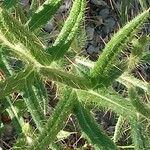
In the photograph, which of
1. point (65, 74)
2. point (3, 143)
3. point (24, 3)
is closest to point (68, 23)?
point (65, 74)

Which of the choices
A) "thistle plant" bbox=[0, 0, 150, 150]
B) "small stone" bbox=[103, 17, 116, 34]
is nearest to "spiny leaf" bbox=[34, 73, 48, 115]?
"thistle plant" bbox=[0, 0, 150, 150]

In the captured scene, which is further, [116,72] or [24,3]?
[24,3]

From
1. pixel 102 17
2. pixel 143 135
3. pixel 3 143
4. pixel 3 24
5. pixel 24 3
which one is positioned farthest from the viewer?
pixel 102 17

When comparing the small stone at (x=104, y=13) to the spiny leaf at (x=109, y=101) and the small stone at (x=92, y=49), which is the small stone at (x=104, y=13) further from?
the spiny leaf at (x=109, y=101)

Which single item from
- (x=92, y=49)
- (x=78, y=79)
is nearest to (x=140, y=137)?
(x=78, y=79)

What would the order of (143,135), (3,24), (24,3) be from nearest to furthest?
1. (3,24)
2. (143,135)
3. (24,3)

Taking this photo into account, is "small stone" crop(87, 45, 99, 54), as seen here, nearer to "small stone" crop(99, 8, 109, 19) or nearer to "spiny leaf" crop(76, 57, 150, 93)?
"small stone" crop(99, 8, 109, 19)

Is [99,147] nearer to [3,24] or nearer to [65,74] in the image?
[65,74]

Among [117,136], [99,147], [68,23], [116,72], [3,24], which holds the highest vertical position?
[3,24]
